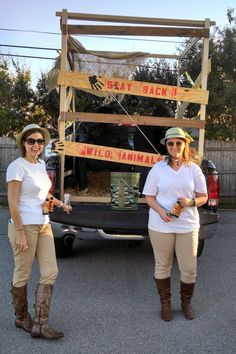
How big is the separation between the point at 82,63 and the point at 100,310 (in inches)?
185

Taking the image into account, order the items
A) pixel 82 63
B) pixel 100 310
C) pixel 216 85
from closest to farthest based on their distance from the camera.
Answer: pixel 100 310
pixel 82 63
pixel 216 85

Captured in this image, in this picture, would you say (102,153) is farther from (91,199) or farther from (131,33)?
(131,33)

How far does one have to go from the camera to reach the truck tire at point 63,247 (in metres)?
6.21

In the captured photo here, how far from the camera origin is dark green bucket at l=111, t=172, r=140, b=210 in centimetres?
560

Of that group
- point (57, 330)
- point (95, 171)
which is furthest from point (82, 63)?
point (57, 330)

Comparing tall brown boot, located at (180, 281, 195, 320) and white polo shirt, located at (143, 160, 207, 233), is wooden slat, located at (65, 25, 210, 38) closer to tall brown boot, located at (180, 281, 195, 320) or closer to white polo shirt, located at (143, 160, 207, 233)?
white polo shirt, located at (143, 160, 207, 233)

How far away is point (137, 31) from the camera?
5.94 m

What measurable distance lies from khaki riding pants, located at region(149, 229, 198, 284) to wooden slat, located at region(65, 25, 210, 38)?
2732 millimetres

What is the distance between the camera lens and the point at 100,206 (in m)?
5.84

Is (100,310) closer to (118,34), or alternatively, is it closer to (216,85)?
(118,34)

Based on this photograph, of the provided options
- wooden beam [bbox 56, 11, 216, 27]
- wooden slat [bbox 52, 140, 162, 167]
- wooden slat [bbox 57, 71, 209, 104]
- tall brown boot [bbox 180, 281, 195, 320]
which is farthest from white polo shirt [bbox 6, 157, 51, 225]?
wooden beam [bbox 56, 11, 216, 27]

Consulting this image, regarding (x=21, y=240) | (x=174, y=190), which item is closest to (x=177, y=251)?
(x=174, y=190)

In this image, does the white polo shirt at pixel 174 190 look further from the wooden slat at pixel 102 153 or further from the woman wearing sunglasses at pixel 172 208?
the wooden slat at pixel 102 153

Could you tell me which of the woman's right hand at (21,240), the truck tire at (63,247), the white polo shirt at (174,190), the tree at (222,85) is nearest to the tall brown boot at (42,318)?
the woman's right hand at (21,240)
